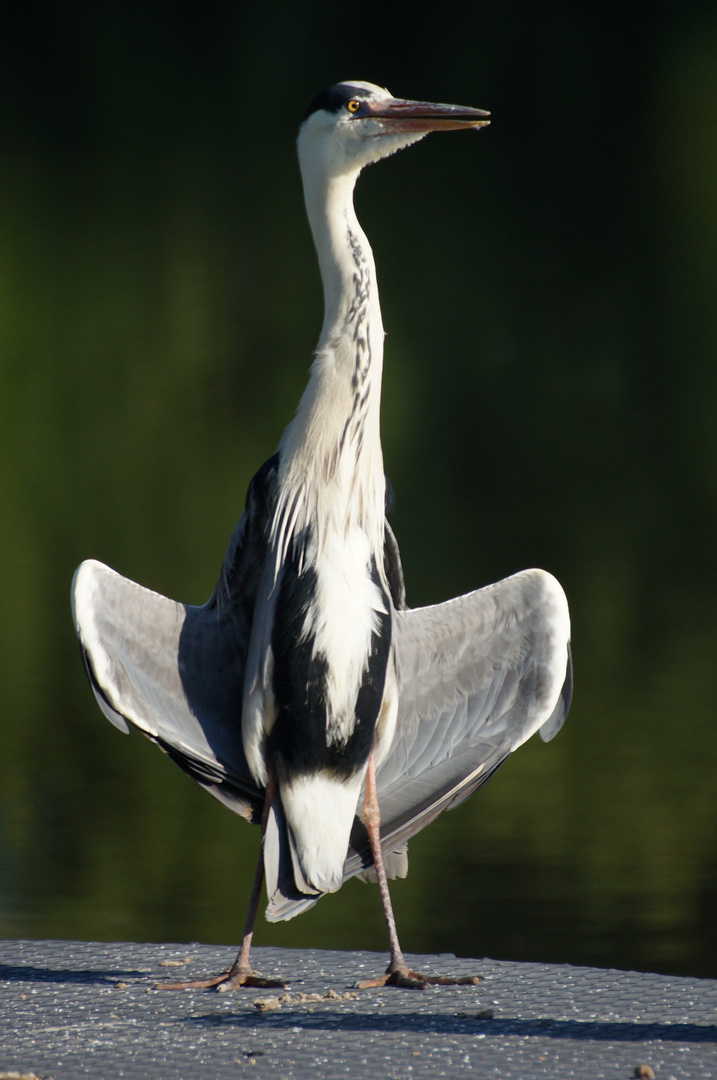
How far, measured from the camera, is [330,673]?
3.12 metres

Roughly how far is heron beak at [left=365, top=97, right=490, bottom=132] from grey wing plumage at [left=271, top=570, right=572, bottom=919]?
96 centimetres

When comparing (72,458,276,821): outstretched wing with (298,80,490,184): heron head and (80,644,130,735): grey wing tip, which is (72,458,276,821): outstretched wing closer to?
(80,644,130,735): grey wing tip

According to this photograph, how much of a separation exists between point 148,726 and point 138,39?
60.1ft

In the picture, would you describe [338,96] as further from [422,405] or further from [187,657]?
[422,405]

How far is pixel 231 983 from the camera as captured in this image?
2889 millimetres

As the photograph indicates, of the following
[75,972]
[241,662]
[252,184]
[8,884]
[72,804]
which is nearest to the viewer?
[75,972]

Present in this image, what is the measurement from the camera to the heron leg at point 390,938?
Result: 9.64 feet

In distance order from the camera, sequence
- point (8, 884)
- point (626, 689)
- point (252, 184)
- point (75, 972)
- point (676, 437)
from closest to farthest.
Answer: point (75, 972), point (8, 884), point (626, 689), point (676, 437), point (252, 184)

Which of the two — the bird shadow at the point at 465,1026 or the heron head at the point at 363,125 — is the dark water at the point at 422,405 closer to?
the bird shadow at the point at 465,1026

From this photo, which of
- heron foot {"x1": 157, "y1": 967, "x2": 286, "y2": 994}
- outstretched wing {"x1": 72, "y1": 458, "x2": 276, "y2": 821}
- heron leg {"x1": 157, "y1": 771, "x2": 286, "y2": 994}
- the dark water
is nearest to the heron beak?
outstretched wing {"x1": 72, "y1": 458, "x2": 276, "y2": 821}

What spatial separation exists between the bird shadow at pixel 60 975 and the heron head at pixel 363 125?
1.71 m

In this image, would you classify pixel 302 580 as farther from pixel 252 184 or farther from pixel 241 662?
pixel 252 184

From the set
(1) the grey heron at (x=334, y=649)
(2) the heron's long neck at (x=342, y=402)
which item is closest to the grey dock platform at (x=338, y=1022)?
(1) the grey heron at (x=334, y=649)

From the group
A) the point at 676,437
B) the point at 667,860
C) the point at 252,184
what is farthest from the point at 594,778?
the point at 252,184
